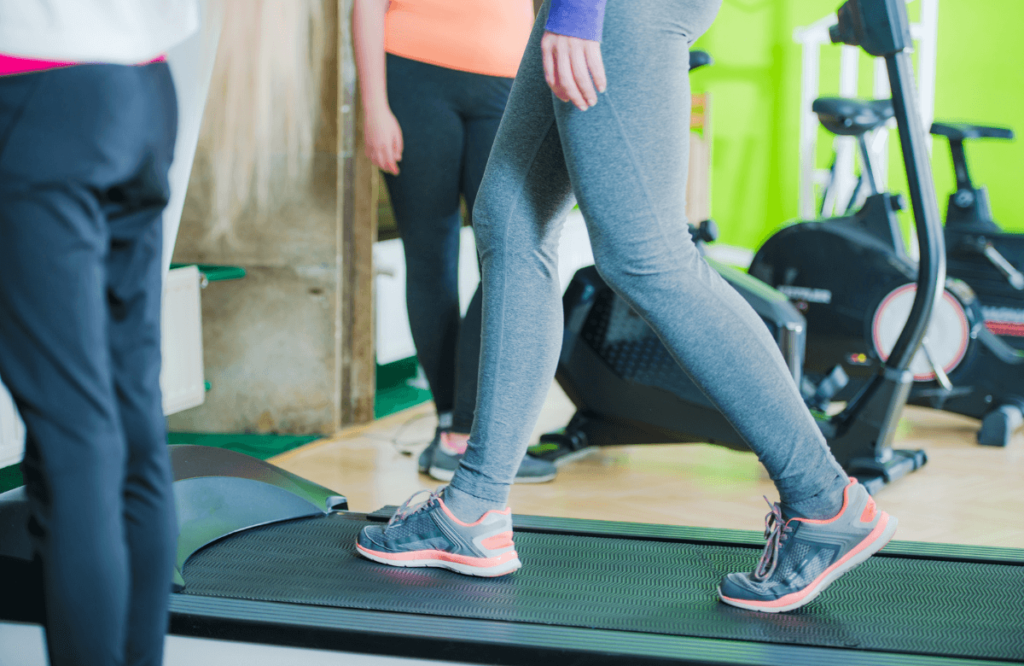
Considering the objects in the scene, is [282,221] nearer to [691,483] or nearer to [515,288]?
[691,483]

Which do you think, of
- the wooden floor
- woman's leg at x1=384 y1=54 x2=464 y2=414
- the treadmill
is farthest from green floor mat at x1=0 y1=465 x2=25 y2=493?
woman's leg at x1=384 y1=54 x2=464 y2=414

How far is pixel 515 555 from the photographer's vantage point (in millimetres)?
1263

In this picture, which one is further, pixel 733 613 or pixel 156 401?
pixel 733 613

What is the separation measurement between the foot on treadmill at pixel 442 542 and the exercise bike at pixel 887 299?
1.57 metres

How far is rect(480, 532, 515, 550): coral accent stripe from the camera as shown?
1240 mm

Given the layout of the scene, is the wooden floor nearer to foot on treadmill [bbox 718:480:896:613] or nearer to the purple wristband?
foot on treadmill [bbox 718:480:896:613]

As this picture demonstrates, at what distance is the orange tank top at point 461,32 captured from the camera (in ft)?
5.95

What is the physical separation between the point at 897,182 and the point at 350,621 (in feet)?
14.8

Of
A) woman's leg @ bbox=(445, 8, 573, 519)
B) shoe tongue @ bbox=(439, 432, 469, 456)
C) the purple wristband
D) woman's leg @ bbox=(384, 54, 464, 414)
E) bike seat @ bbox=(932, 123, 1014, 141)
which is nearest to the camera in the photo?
the purple wristband

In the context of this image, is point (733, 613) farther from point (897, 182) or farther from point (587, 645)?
point (897, 182)

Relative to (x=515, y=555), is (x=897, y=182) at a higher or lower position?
higher

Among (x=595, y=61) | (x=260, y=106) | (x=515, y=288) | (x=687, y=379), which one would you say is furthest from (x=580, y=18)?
(x=260, y=106)

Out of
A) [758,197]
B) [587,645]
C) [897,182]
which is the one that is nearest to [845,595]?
[587,645]

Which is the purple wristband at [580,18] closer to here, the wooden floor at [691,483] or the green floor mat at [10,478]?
the wooden floor at [691,483]
